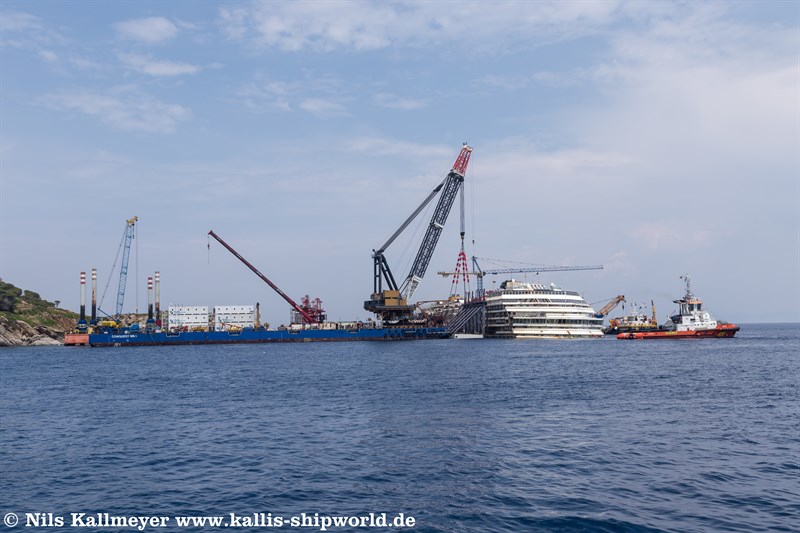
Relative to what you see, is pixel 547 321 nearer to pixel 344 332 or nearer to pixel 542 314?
pixel 542 314

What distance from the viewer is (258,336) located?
186 m

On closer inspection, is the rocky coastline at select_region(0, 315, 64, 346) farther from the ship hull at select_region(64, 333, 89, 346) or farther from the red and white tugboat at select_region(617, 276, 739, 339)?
the red and white tugboat at select_region(617, 276, 739, 339)

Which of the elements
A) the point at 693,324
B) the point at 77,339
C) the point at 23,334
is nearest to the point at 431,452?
the point at 693,324

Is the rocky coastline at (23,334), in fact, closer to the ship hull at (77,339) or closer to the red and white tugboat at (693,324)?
the ship hull at (77,339)

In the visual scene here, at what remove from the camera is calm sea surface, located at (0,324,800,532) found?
23.9 metres

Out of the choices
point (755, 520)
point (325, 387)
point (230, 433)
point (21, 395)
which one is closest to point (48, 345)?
point (21, 395)

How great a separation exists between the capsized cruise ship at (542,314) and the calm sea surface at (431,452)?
110 m

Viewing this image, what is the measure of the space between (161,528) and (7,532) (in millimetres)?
5464

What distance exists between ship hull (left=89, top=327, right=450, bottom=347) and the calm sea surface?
12021 centimetres

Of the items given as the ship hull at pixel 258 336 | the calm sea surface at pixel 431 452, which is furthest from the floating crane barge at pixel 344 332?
the calm sea surface at pixel 431 452

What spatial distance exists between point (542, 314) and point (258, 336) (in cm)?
8407

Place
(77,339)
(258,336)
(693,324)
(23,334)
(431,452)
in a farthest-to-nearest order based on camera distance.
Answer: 1. (23,334)
2. (258,336)
3. (77,339)
4. (693,324)
5. (431,452)

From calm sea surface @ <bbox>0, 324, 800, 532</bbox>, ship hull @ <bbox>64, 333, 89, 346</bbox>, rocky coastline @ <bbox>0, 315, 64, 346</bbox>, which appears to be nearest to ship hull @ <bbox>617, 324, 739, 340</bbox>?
calm sea surface @ <bbox>0, 324, 800, 532</bbox>

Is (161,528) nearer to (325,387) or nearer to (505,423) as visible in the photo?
(505,423)
